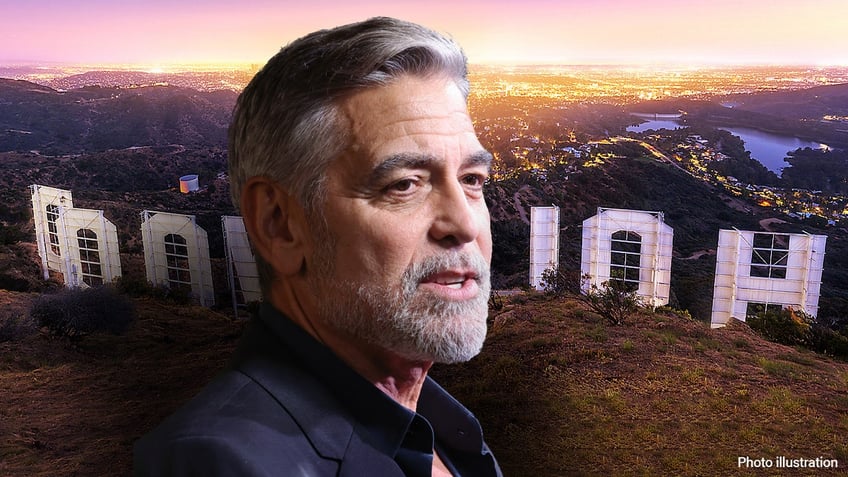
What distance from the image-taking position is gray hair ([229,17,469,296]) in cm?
86

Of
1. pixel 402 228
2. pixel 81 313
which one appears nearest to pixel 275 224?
pixel 402 228

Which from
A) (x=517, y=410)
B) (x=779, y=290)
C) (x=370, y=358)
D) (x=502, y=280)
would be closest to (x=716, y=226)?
(x=779, y=290)

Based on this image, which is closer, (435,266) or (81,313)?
(435,266)

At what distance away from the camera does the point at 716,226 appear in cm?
622

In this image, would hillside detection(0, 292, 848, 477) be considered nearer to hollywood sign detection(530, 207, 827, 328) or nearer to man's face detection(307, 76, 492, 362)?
hollywood sign detection(530, 207, 827, 328)

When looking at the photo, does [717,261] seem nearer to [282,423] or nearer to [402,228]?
[402,228]

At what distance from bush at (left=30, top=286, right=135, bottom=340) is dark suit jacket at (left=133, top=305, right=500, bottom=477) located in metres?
5.35

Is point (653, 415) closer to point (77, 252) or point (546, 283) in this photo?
point (546, 283)

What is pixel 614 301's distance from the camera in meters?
5.73

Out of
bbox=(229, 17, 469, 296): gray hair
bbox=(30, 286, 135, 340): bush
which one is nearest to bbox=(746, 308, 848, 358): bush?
bbox=(229, 17, 469, 296): gray hair

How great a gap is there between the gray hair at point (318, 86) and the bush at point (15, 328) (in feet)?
18.1

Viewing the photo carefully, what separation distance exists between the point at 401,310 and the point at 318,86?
35 cm

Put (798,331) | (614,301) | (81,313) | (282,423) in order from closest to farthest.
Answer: (282,423)
(798,331)
(81,313)
(614,301)

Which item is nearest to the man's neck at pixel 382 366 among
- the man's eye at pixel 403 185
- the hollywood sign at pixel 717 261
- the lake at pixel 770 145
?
the man's eye at pixel 403 185
